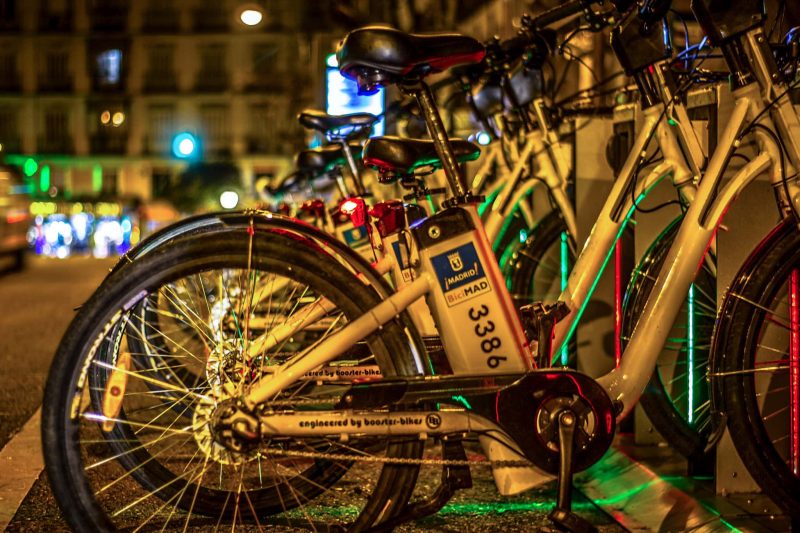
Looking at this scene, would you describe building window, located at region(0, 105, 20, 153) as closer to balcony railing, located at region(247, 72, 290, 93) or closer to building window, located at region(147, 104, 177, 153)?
building window, located at region(147, 104, 177, 153)

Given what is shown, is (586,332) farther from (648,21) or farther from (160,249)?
(160,249)

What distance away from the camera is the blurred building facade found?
63625 millimetres

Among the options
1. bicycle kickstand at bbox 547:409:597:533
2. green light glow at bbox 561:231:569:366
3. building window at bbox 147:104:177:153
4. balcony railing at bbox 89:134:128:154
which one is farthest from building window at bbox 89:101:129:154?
bicycle kickstand at bbox 547:409:597:533

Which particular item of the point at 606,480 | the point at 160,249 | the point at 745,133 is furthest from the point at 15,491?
the point at 745,133

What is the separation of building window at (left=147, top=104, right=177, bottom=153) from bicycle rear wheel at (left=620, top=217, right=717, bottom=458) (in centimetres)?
6227

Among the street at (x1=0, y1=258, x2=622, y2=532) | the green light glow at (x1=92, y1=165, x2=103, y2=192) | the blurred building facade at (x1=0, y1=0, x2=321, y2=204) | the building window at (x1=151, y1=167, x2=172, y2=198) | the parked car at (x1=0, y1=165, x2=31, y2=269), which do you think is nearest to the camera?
the street at (x1=0, y1=258, x2=622, y2=532)

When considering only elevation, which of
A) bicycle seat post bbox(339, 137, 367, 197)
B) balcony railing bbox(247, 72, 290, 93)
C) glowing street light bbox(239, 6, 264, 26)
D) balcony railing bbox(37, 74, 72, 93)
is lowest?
bicycle seat post bbox(339, 137, 367, 197)

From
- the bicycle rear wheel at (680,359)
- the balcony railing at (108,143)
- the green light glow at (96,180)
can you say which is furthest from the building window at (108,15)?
the bicycle rear wheel at (680,359)

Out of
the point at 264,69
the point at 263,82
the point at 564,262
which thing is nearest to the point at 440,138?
the point at 564,262

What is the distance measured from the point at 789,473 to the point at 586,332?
5.83 ft

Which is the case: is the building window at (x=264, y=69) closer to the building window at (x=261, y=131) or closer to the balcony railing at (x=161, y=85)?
the building window at (x=261, y=131)

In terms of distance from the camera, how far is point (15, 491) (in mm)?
3805

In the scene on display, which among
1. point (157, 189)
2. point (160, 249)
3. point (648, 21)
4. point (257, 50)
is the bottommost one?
point (160, 249)

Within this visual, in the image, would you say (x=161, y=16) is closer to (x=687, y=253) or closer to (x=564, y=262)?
(x=564, y=262)
